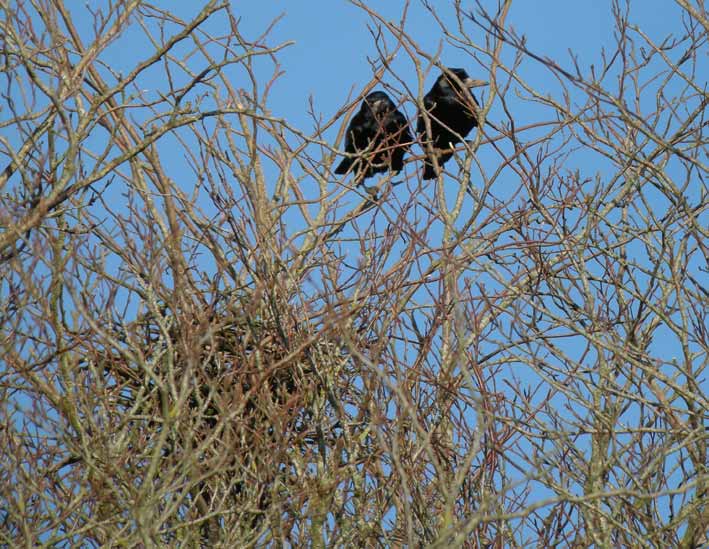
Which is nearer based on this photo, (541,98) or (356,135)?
(541,98)

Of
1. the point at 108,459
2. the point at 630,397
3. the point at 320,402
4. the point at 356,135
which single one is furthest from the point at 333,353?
the point at 356,135

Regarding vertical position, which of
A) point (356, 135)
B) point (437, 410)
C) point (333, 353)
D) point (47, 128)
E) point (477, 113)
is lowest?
point (437, 410)

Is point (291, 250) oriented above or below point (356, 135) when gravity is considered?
below

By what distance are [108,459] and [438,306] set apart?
1712 mm

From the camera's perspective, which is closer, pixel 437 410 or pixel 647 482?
pixel 647 482

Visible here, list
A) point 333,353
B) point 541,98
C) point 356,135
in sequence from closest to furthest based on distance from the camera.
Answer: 1. point 541,98
2. point 333,353
3. point 356,135

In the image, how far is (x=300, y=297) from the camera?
17.4 feet

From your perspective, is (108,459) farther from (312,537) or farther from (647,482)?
(647,482)

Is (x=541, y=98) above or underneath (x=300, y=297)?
above

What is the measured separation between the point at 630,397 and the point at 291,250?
2.50 meters

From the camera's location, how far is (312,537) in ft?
16.5

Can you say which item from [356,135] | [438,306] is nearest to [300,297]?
[438,306]

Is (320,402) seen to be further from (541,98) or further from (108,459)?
(541,98)

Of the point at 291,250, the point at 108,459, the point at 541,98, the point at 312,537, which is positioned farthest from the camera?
the point at 291,250
